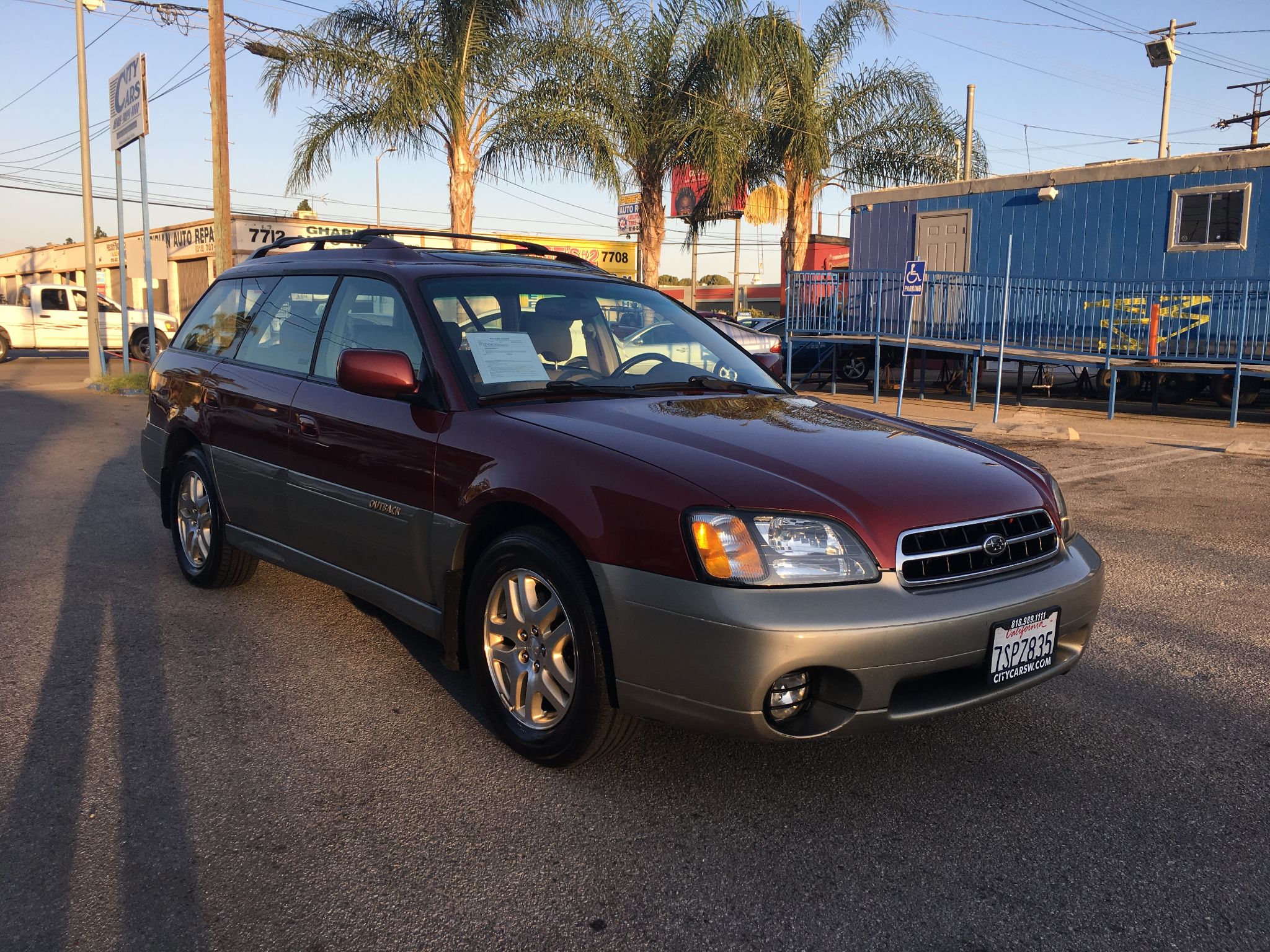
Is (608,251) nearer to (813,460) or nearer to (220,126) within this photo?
(220,126)

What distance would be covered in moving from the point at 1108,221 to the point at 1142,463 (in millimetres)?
7673

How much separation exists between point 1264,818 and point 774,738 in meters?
1.46

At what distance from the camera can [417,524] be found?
12.1ft

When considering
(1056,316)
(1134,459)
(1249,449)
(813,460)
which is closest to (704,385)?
(813,460)

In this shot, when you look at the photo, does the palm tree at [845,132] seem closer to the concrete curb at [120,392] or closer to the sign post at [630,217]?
the sign post at [630,217]

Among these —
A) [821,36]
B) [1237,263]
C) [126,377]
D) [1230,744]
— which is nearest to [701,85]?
[821,36]

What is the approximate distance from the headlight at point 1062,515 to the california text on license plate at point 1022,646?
0.40 m

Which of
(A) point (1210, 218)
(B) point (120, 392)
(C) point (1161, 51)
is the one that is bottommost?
(B) point (120, 392)

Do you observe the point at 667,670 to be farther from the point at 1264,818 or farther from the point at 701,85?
the point at 701,85

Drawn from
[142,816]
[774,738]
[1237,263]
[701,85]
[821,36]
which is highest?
[821,36]

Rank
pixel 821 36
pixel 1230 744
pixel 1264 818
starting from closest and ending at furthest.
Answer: pixel 1264 818, pixel 1230 744, pixel 821 36

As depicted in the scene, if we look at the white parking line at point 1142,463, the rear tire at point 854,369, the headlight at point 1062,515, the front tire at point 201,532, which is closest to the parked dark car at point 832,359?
the rear tire at point 854,369

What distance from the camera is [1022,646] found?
10.2 feet

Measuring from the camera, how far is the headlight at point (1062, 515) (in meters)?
3.50
